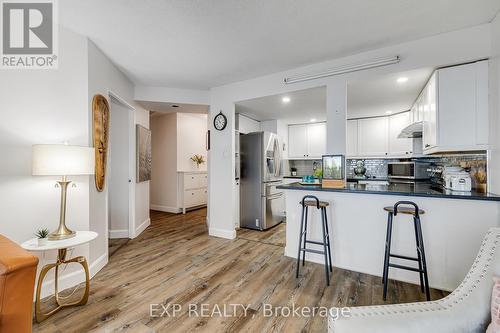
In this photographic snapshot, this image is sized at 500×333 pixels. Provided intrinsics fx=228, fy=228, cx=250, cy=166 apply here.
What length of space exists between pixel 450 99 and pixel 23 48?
13.6 feet

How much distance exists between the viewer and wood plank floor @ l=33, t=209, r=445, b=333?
5.66 feet

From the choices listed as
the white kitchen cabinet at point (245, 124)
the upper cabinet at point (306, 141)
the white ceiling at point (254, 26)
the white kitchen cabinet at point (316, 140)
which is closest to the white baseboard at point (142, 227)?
the white kitchen cabinet at point (245, 124)

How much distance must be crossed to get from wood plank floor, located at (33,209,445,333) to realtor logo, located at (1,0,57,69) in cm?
220

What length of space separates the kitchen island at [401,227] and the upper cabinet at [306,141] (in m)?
2.91

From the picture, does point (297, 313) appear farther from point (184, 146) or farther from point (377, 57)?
point (184, 146)

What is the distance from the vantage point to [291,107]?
13.8ft

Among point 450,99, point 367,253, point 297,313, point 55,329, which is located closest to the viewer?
point 55,329

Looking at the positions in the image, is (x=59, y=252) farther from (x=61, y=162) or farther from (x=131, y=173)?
(x=131, y=173)

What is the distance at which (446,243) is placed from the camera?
7.21 ft

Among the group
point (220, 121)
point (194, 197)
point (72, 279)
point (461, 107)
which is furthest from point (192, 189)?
point (461, 107)

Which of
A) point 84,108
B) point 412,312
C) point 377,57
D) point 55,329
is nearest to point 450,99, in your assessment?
point 377,57

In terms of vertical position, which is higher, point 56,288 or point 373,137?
point 373,137

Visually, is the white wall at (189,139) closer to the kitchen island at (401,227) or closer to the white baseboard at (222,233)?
the white baseboard at (222,233)

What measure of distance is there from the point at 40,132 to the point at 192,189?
403 centimetres
